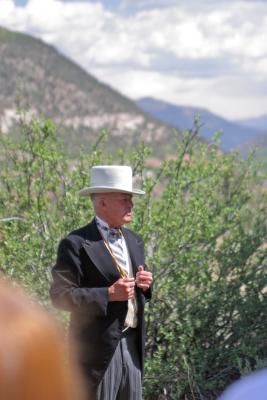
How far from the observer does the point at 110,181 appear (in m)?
3.28

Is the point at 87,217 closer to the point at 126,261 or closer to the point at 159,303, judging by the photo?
the point at 159,303

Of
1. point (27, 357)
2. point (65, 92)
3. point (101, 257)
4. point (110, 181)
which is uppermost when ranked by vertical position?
point (27, 357)

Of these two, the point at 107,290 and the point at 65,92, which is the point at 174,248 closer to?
A: the point at 107,290

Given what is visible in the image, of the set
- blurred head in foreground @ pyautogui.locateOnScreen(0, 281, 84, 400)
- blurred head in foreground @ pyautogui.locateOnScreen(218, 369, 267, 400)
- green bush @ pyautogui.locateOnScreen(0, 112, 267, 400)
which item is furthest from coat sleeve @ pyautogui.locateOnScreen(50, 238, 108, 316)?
blurred head in foreground @ pyautogui.locateOnScreen(0, 281, 84, 400)

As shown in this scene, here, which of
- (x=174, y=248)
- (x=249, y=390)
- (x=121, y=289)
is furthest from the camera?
(x=174, y=248)

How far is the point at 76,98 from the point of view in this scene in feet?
359

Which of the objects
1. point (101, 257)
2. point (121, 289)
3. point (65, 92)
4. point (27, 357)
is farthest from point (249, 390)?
point (65, 92)

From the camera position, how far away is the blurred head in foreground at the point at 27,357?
79 cm

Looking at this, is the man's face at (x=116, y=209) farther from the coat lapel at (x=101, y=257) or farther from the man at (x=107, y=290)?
the coat lapel at (x=101, y=257)

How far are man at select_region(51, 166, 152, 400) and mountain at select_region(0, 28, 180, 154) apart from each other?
87700 mm

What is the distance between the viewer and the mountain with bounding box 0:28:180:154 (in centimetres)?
9788

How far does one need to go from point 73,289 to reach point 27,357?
88.6 inches

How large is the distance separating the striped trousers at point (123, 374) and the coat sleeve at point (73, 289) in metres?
0.24

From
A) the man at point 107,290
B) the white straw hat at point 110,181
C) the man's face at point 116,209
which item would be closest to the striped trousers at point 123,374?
the man at point 107,290
